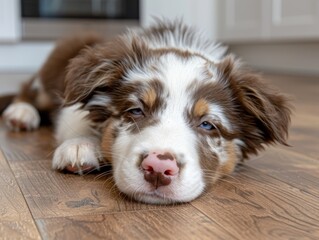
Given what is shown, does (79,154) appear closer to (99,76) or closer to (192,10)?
(99,76)

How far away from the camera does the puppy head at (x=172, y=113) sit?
1.58m

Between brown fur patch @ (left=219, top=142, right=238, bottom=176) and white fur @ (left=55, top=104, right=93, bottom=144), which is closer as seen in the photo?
brown fur patch @ (left=219, top=142, right=238, bottom=176)

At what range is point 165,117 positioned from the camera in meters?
1.75

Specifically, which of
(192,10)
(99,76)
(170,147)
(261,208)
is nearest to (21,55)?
(192,10)

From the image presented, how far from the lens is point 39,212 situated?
1460 millimetres

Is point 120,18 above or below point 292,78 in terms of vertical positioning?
above

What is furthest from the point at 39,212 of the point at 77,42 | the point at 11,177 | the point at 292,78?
the point at 292,78

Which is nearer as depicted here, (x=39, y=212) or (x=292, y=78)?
(x=39, y=212)

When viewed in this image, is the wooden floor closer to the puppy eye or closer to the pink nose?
the pink nose

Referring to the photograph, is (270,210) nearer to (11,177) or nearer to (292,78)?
(11,177)

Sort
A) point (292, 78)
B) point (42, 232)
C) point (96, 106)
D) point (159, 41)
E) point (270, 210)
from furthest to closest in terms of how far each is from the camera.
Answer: point (292, 78)
point (159, 41)
point (96, 106)
point (270, 210)
point (42, 232)

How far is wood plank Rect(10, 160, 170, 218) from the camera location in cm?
150

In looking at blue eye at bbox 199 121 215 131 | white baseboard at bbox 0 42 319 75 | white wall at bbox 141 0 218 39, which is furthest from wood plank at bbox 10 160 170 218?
white wall at bbox 141 0 218 39

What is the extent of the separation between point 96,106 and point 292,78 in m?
4.06
